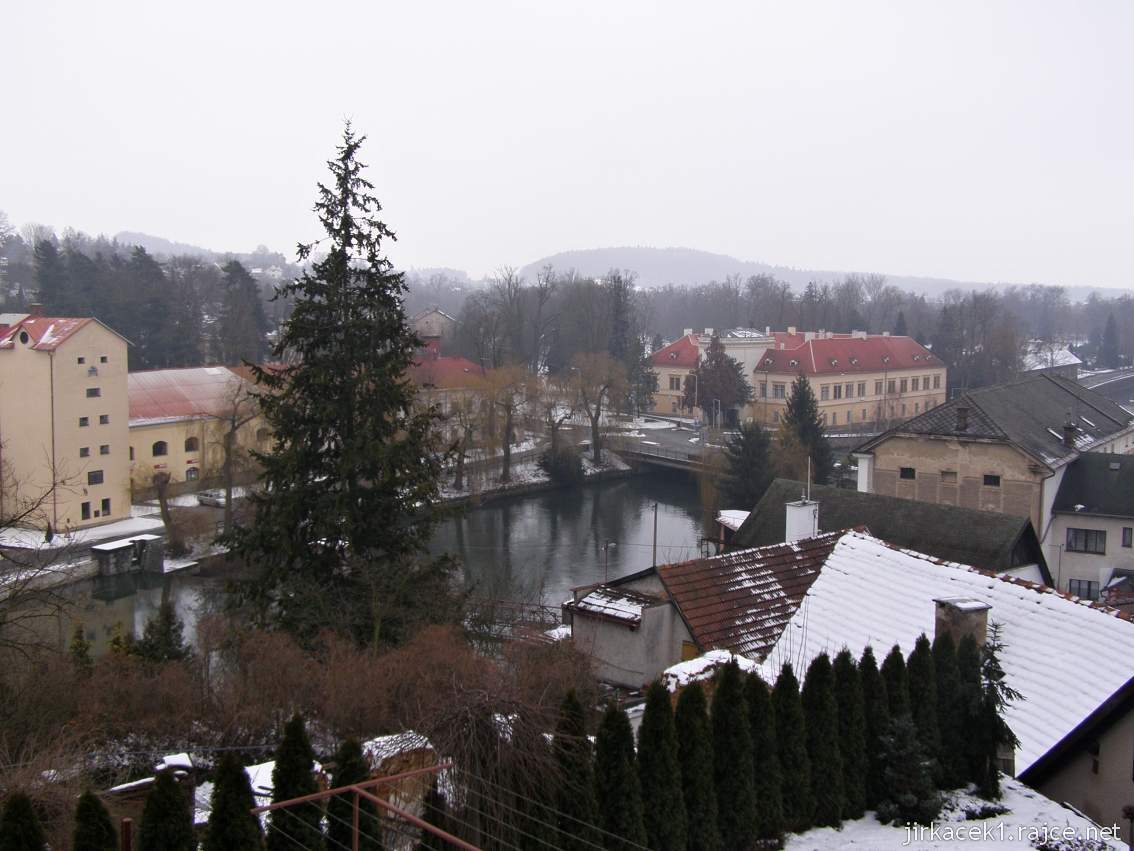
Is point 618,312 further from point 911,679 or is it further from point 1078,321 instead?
point 1078,321

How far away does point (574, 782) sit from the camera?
560cm

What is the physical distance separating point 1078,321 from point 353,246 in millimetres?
115701

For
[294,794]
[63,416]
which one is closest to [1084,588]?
[294,794]

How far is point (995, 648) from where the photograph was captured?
7750mm

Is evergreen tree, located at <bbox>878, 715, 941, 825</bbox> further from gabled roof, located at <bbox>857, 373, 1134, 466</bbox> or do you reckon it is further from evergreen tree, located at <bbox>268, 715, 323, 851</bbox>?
A: gabled roof, located at <bbox>857, 373, 1134, 466</bbox>

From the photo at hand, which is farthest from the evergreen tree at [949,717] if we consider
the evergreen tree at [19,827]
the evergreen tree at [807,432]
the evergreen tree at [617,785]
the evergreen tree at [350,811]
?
the evergreen tree at [807,432]

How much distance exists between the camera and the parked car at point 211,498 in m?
31.3

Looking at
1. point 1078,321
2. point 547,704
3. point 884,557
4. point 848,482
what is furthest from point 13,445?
point 1078,321

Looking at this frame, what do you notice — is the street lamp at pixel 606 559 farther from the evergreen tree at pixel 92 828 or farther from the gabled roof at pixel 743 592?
the evergreen tree at pixel 92 828

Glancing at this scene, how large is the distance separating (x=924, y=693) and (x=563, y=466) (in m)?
29.9

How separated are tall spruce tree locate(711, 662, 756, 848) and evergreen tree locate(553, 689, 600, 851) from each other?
1097 millimetres

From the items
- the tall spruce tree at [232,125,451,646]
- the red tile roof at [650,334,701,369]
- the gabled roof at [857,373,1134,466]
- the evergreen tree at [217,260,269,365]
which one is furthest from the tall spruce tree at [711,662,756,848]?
the red tile roof at [650,334,701,369]

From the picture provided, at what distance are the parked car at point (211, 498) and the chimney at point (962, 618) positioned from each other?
25728mm

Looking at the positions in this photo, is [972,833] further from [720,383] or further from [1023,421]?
[720,383]
